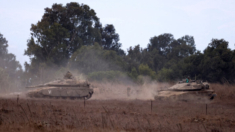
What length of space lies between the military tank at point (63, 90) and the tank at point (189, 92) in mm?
4766

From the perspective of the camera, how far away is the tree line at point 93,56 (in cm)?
3164

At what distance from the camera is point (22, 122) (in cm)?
802

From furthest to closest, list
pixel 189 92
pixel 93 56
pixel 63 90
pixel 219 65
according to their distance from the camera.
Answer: pixel 93 56 < pixel 219 65 < pixel 63 90 < pixel 189 92

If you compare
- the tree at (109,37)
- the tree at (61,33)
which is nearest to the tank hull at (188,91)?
the tree at (61,33)

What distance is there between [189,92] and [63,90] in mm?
7755

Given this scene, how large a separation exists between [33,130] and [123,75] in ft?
102

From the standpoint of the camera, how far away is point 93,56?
41.2 metres

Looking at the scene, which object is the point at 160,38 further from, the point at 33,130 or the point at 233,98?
the point at 33,130

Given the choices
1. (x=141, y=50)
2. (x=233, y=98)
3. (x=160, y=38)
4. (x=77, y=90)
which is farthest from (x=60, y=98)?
(x=160, y=38)

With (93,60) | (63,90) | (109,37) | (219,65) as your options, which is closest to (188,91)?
(63,90)

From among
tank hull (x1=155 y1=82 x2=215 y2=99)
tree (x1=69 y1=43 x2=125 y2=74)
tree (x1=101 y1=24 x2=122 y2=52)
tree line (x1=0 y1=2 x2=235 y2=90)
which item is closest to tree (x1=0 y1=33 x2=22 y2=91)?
tree line (x1=0 y1=2 x2=235 y2=90)

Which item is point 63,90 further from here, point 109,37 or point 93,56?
point 109,37

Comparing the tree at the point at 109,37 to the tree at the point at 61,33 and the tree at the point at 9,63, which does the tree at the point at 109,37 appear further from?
the tree at the point at 9,63

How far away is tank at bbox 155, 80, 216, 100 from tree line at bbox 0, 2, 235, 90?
14.1 m
